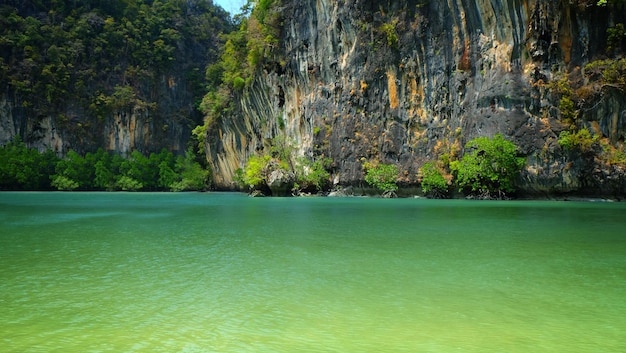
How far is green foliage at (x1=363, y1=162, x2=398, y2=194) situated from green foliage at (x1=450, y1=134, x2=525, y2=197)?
196 inches

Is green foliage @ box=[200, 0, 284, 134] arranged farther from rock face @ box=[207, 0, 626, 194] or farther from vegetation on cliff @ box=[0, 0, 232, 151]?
vegetation on cliff @ box=[0, 0, 232, 151]

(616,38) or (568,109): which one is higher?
(616,38)

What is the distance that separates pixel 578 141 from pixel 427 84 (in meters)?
10.2

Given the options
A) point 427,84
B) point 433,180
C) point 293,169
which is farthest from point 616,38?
point 293,169

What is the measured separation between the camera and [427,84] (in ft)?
102

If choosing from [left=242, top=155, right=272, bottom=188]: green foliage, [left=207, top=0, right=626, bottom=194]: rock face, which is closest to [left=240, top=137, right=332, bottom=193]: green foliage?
[left=242, top=155, right=272, bottom=188]: green foliage

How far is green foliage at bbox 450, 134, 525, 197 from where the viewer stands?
1009 inches

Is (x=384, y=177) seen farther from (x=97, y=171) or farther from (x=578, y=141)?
(x=97, y=171)

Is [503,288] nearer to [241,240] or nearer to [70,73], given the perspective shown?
[241,240]

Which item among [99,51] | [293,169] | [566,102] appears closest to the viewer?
[566,102]

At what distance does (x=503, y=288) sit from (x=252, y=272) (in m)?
3.34

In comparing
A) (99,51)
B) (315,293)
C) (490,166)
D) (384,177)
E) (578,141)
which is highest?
(99,51)

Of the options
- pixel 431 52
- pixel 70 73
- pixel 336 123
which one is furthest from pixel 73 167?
pixel 431 52

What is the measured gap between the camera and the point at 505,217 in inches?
605
